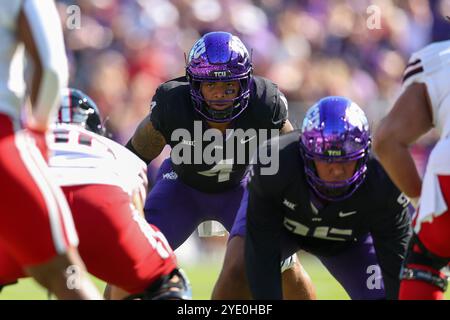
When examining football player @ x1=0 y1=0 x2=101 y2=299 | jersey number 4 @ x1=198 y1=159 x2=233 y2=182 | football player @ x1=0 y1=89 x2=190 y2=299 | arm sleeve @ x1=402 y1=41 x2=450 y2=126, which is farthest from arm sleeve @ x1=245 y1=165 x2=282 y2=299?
jersey number 4 @ x1=198 y1=159 x2=233 y2=182

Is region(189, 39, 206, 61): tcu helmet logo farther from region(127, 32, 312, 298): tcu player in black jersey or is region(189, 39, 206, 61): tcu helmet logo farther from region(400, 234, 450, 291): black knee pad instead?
region(400, 234, 450, 291): black knee pad

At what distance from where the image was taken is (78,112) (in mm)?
5969

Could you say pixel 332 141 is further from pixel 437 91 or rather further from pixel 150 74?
pixel 150 74

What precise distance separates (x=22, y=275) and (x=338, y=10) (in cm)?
832

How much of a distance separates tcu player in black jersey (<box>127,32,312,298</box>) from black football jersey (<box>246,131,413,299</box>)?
0.94 m

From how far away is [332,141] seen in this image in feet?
15.9

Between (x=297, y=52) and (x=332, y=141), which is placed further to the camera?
(x=297, y=52)

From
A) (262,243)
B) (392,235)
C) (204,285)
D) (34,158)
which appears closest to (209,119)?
(262,243)

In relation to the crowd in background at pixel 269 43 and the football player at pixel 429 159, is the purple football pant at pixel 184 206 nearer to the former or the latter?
the football player at pixel 429 159

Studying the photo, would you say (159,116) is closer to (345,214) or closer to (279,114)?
(279,114)

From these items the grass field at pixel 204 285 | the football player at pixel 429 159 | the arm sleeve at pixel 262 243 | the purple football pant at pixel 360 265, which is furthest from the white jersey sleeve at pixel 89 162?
the grass field at pixel 204 285

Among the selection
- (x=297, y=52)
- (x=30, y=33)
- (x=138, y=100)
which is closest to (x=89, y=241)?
(x=30, y=33)

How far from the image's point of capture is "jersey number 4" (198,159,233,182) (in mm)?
6242

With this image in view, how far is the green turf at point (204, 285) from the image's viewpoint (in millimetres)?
8089
